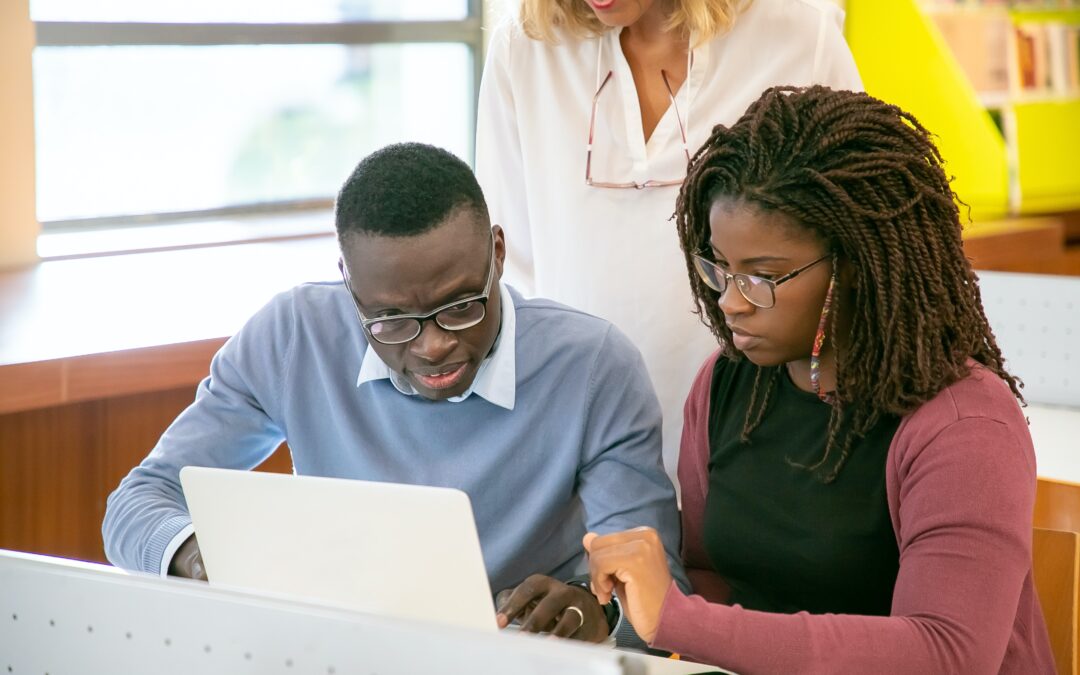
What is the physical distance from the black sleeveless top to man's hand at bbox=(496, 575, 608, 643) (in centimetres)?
21

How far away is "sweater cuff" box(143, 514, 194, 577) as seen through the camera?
4.75ft

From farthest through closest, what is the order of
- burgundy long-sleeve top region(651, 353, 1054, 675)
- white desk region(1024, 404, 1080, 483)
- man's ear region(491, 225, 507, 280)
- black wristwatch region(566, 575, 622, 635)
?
white desk region(1024, 404, 1080, 483) → man's ear region(491, 225, 507, 280) → black wristwatch region(566, 575, 622, 635) → burgundy long-sleeve top region(651, 353, 1054, 675)

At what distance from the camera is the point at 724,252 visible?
1.37 m

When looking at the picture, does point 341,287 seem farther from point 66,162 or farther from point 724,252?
point 66,162

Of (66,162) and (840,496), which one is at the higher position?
(66,162)

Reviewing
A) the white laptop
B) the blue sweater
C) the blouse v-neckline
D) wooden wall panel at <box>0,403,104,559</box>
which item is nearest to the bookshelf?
the blouse v-neckline

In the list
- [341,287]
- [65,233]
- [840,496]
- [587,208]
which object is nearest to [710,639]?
[840,496]

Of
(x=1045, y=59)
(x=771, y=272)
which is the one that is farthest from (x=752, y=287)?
(x=1045, y=59)

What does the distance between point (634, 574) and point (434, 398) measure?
432mm

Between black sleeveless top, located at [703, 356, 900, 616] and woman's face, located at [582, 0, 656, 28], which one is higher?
woman's face, located at [582, 0, 656, 28]

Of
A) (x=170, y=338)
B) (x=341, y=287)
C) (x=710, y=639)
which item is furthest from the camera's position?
(x=170, y=338)

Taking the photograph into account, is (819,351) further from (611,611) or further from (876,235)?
(611,611)

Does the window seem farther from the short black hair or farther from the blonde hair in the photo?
the short black hair

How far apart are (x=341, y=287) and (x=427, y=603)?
2.27 ft
